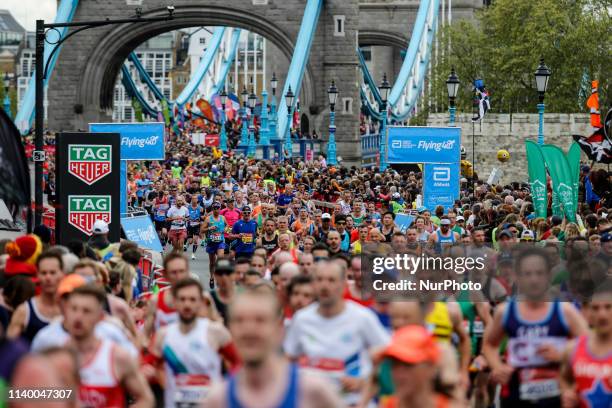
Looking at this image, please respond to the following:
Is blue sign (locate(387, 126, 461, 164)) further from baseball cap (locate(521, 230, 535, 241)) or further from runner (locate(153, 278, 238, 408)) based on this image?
runner (locate(153, 278, 238, 408))

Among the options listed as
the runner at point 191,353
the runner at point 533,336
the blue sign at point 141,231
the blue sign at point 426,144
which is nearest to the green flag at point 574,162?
the blue sign at point 426,144

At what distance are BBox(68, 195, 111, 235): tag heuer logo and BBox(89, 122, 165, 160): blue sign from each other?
595cm

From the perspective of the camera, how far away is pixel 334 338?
336 inches

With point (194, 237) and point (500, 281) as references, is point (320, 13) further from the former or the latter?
point (500, 281)

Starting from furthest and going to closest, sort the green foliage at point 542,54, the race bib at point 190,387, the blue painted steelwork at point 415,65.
→ the blue painted steelwork at point 415,65, the green foliage at point 542,54, the race bib at point 190,387

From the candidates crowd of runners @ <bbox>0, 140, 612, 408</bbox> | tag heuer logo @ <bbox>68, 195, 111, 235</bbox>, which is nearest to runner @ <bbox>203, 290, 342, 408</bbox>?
crowd of runners @ <bbox>0, 140, 612, 408</bbox>

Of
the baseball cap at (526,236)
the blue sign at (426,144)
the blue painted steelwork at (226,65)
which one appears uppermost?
the blue painted steelwork at (226,65)

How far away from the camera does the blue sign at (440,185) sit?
23.5 meters

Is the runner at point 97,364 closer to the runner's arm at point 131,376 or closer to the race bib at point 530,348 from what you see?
the runner's arm at point 131,376

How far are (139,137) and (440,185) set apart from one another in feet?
14.9

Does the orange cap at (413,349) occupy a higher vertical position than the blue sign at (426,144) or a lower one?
lower

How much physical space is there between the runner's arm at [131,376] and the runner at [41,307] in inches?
76.5

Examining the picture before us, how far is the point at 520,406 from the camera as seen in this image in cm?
891

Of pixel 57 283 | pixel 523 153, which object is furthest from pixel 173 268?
pixel 523 153
